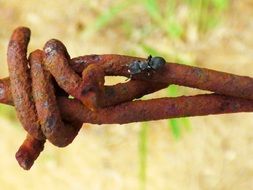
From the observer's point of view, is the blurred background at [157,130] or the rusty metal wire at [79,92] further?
the blurred background at [157,130]

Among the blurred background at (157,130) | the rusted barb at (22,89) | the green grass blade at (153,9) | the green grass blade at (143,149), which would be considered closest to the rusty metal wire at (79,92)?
the rusted barb at (22,89)

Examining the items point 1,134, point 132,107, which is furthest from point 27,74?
point 1,134

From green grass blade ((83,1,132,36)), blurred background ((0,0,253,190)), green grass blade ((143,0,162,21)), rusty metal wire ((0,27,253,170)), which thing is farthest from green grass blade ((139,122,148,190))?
rusty metal wire ((0,27,253,170))

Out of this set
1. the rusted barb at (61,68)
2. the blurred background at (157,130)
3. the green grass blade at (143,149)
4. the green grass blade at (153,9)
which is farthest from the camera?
the blurred background at (157,130)

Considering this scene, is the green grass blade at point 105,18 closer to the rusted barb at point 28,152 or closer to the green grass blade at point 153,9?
the green grass blade at point 153,9

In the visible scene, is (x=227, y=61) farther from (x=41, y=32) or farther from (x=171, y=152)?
(x=41, y=32)

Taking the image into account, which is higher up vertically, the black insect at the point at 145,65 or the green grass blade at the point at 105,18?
the green grass blade at the point at 105,18

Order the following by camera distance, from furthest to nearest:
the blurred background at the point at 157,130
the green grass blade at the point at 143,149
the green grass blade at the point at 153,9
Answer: the blurred background at the point at 157,130 → the green grass blade at the point at 153,9 → the green grass blade at the point at 143,149
